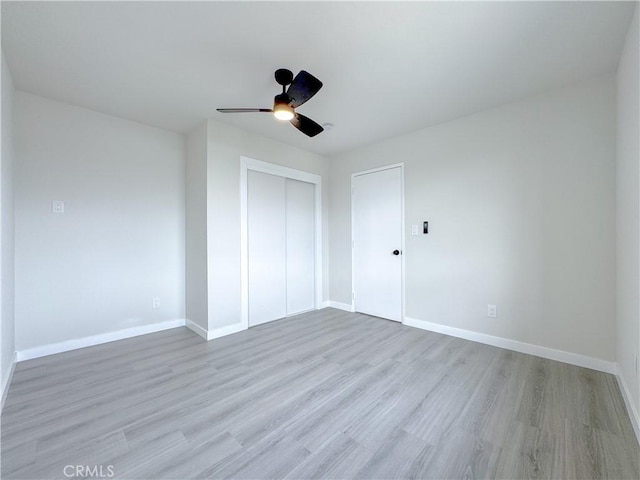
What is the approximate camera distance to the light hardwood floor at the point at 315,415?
1319mm

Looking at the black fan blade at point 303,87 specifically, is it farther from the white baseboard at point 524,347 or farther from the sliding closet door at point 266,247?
→ the white baseboard at point 524,347

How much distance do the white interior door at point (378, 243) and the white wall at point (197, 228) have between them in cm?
210

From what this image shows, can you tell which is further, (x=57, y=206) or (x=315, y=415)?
(x=57, y=206)

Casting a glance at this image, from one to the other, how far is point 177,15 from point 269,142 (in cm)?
196

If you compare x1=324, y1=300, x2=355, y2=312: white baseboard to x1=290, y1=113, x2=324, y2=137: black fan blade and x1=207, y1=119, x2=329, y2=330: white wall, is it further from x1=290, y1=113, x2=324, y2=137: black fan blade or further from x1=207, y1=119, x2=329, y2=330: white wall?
x1=290, y1=113, x2=324, y2=137: black fan blade

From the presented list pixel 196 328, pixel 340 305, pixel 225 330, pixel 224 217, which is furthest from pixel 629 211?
pixel 196 328

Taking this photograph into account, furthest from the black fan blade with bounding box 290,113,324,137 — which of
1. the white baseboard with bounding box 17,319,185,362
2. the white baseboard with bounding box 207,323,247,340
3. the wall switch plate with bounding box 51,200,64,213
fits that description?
the white baseboard with bounding box 17,319,185,362

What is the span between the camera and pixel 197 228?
3.18 meters

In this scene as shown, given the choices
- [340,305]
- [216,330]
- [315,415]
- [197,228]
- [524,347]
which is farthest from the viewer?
[340,305]

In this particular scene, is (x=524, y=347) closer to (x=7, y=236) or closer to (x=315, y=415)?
(x=315, y=415)

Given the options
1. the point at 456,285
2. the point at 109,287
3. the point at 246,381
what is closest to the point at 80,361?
the point at 109,287

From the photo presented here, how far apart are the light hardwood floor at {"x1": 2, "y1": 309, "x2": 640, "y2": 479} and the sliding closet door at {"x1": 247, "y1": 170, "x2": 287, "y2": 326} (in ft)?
2.90

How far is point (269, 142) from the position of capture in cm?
356

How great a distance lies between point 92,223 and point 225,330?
5.97 ft
